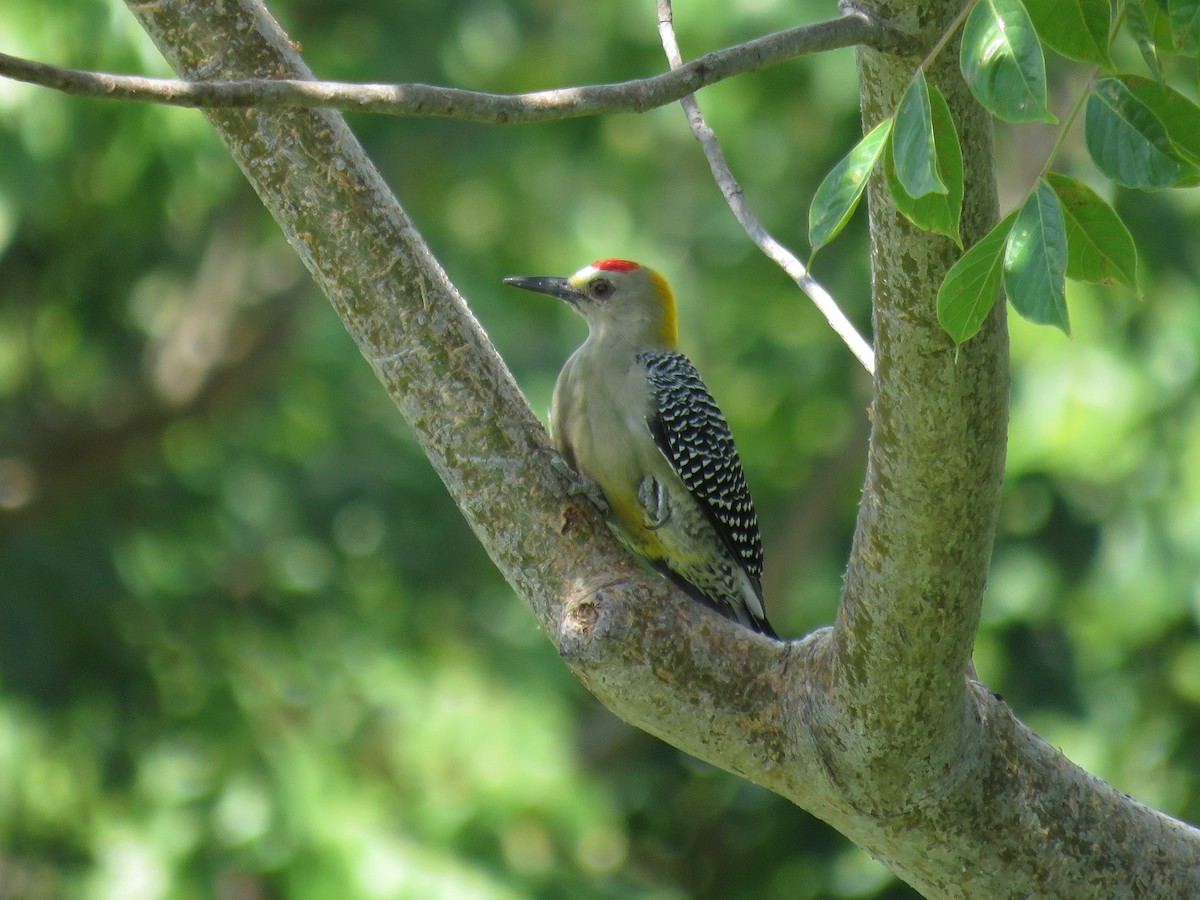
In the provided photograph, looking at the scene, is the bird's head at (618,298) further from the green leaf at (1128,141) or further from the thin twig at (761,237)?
the green leaf at (1128,141)

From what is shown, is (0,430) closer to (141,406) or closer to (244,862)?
(141,406)

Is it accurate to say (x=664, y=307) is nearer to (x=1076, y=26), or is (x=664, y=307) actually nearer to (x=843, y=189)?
(x=843, y=189)

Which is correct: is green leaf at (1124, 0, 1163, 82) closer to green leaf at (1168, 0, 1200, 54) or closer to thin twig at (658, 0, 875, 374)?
green leaf at (1168, 0, 1200, 54)

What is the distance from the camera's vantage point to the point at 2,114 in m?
7.14

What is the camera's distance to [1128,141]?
80.4 inches

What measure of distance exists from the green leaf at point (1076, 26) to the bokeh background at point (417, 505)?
581cm

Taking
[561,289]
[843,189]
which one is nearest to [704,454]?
[561,289]

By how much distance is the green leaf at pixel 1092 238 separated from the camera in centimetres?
212

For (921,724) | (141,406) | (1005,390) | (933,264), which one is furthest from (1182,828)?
(141,406)

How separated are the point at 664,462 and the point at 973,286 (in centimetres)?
337

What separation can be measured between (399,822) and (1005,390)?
5.57 m

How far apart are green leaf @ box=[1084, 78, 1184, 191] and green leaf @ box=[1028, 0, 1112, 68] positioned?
0.30ft

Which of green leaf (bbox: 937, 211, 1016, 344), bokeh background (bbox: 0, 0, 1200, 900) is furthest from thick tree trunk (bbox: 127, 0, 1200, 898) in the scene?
bokeh background (bbox: 0, 0, 1200, 900)

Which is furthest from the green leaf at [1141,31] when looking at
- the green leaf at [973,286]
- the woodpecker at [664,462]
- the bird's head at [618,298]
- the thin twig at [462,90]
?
the bird's head at [618,298]
